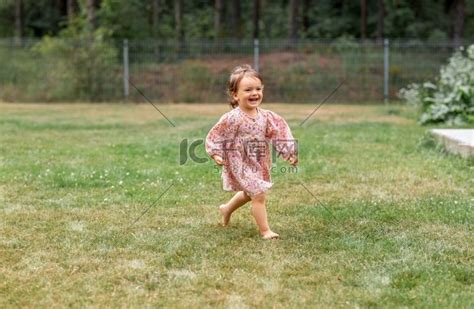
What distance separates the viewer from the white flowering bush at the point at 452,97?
11227 millimetres

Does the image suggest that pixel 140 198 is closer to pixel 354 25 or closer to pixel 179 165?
pixel 179 165

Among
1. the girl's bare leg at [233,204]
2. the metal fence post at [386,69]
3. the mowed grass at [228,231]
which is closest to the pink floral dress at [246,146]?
the girl's bare leg at [233,204]

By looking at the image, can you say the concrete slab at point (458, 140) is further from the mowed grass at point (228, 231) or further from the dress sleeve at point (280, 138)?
the dress sleeve at point (280, 138)

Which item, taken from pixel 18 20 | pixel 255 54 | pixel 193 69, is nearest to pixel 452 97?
pixel 255 54

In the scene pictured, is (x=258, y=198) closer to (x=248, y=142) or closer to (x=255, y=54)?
(x=248, y=142)

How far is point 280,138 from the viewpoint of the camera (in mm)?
4684

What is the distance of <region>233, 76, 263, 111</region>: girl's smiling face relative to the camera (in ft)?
14.9

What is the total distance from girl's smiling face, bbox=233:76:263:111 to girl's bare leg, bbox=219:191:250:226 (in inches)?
24.2

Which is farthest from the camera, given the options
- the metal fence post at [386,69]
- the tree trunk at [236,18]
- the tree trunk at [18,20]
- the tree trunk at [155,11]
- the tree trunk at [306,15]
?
the tree trunk at [306,15]

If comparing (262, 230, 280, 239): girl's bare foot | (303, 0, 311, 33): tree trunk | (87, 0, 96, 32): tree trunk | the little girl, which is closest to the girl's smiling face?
the little girl

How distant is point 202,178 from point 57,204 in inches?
62.9

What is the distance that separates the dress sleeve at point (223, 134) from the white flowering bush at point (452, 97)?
23.0 ft

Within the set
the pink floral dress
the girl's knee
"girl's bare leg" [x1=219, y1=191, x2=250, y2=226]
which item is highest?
the pink floral dress

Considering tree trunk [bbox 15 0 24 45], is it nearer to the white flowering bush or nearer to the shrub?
the shrub
